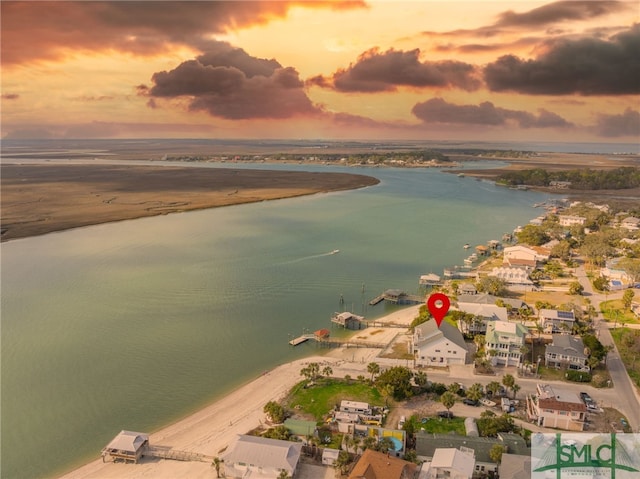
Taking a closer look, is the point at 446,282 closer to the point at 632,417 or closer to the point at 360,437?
the point at 632,417

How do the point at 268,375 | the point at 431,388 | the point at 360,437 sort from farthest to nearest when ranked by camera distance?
the point at 268,375 → the point at 431,388 → the point at 360,437

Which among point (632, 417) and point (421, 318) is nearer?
point (632, 417)

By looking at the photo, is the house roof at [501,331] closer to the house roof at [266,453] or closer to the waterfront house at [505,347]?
the waterfront house at [505,347]

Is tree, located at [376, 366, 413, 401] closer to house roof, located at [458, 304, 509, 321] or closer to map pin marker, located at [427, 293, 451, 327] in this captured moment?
map pin marker, located at [427, 293, 451, 327]

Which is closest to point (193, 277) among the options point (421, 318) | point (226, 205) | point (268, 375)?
A: point (268, 375)

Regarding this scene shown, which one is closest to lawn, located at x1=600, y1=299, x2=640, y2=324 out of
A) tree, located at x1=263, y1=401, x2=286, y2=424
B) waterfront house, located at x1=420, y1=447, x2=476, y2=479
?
waterfront house, located at x1=420, y1=447, x2=476, y2=479
